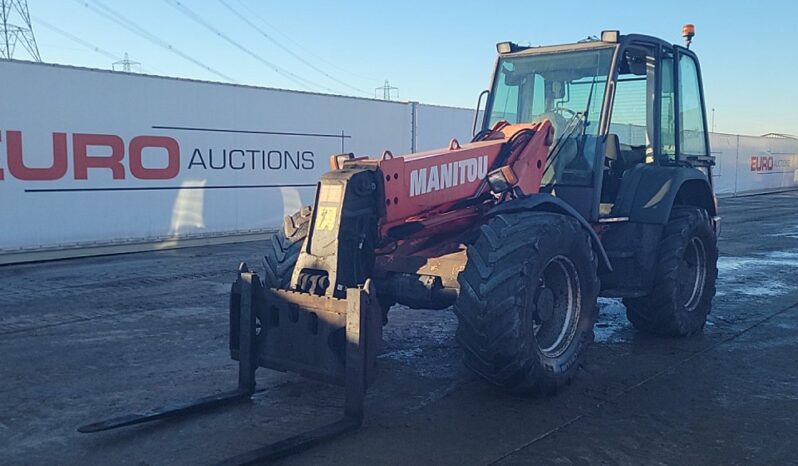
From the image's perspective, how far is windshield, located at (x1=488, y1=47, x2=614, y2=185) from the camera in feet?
20.3

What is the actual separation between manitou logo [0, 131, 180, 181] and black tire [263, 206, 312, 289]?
313 inches

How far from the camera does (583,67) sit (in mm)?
6375

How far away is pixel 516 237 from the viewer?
4723 mm

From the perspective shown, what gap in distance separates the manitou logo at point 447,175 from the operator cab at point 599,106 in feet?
2.86

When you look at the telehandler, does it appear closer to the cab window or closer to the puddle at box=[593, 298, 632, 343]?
the cab window

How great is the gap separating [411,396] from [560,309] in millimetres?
1264

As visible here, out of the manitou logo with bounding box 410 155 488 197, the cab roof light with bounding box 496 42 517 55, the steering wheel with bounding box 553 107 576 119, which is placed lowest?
the manitou logo with bounding box 410 155 488 197

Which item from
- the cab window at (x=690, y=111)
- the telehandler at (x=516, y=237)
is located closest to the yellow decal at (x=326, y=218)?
the telehandler at (x=516, y=237)

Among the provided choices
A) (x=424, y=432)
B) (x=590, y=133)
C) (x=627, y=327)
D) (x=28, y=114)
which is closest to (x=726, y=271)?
(x=627, y=327)

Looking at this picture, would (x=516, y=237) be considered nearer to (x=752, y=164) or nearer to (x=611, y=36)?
(x=611, y=36)

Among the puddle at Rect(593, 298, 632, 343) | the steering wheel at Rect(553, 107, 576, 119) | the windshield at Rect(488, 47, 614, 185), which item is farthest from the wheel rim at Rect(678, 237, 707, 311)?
the steering wheel at Rect(553, 107, 576, 119)

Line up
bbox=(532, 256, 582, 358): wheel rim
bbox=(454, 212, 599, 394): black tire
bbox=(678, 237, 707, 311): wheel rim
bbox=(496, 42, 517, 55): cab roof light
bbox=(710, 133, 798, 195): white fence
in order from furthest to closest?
bbox=(710, 133, 798, 195): white fence, bbox=(678, 237, 707, 311): wheel rim, bbox=(496, 42, 517, 55): cab roof light, bbox=(532, 256, 582, 358): wheel rim, bbox=(454, 212, 599, 394): black tire

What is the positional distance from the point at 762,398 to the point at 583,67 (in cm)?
302

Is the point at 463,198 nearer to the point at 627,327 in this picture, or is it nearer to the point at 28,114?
the point at 627,327
